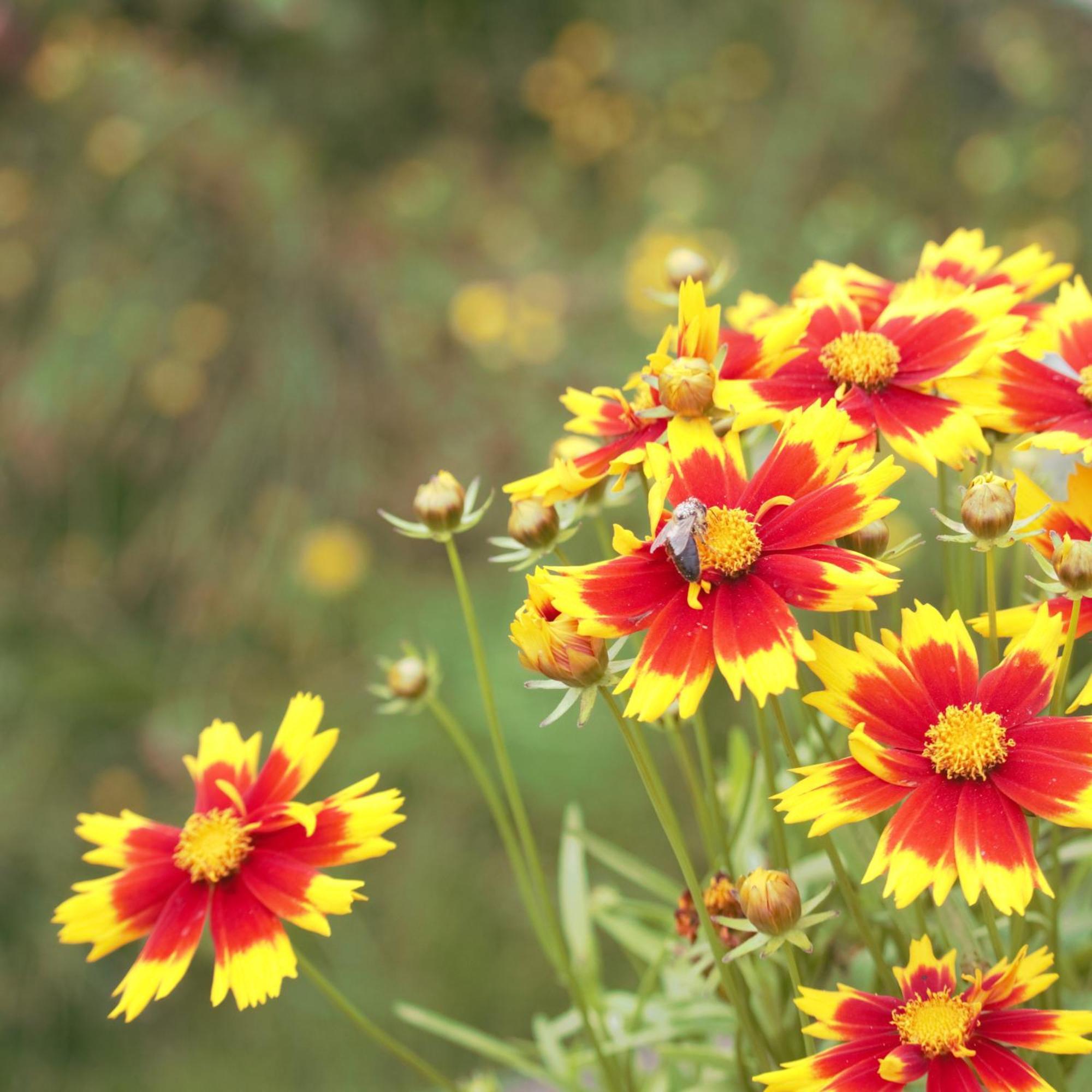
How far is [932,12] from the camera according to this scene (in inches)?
74.7

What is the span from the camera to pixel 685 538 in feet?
1.14

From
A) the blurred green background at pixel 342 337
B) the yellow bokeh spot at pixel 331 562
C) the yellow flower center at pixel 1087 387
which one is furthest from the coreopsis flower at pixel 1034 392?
the yellow bokeh spot at pixel 331 562

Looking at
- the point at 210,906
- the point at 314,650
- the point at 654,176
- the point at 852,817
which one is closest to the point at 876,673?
the point at 852,817

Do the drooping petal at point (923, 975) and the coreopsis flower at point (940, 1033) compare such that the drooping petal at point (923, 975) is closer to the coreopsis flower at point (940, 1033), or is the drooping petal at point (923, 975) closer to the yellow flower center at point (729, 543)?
the coreopsis flower at point (940, 1033)

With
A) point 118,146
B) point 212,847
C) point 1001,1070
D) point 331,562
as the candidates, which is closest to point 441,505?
point 212,847

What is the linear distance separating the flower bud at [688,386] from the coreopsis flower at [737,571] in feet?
0.04

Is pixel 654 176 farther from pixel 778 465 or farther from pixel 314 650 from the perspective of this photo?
pixel 778 465

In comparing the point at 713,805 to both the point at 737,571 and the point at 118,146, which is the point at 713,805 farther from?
the point at 118,146

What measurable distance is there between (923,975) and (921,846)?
51 mm

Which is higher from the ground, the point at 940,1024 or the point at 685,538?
the point at 685,538

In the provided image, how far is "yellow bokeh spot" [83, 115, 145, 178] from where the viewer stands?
156 cm

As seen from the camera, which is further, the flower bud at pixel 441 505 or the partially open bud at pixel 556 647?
the flower bud at pixel 441 505

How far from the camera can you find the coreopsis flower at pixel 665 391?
0.40 meters

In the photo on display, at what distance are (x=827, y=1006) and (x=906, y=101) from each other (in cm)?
182
